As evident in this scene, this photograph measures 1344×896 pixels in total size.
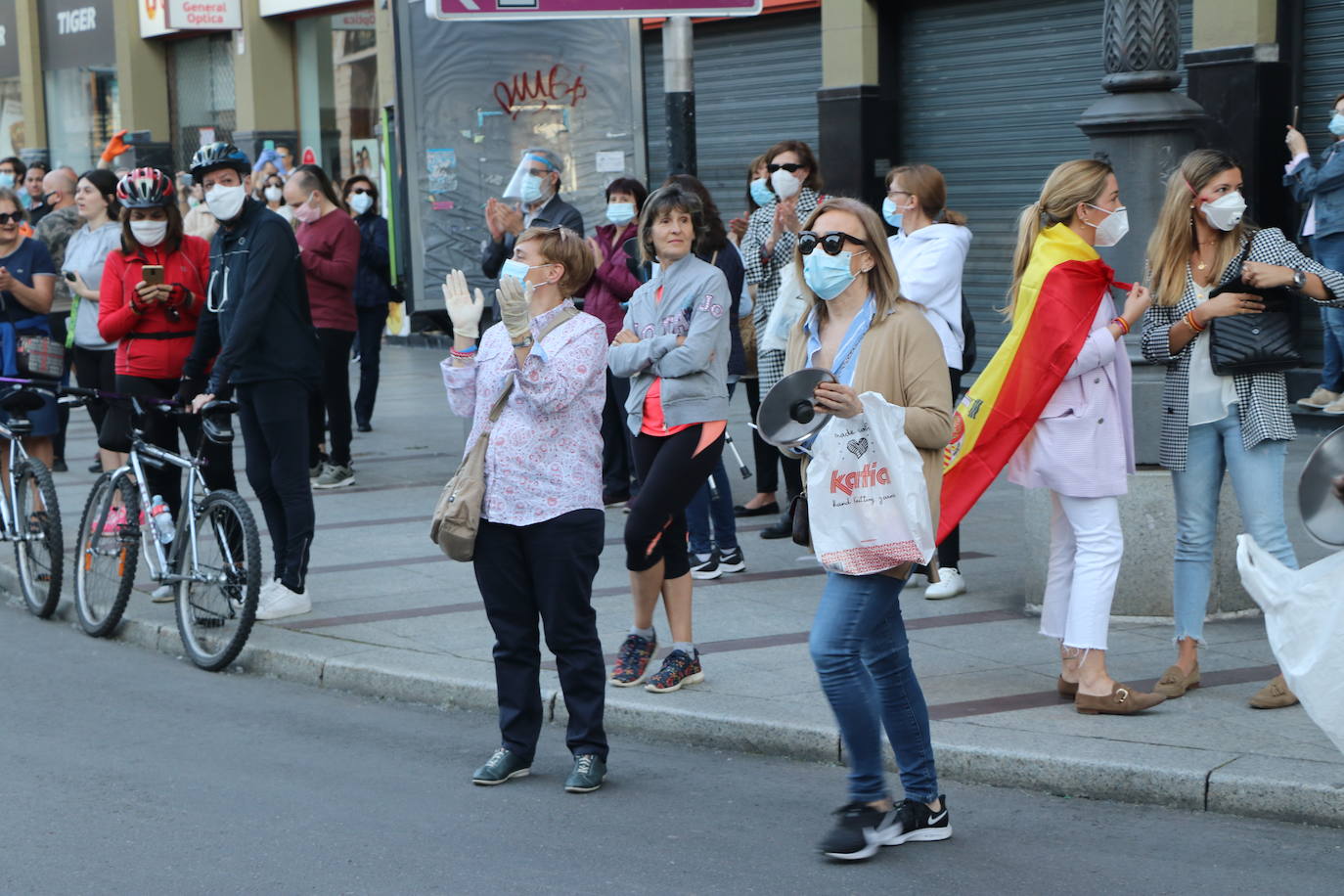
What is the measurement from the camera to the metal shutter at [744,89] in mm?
16469

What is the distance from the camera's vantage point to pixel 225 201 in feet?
25.7

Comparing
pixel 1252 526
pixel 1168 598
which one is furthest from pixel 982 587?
pixel 1252 526

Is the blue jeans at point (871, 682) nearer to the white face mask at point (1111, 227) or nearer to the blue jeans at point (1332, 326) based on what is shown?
the white face mask at point (1111, 227)

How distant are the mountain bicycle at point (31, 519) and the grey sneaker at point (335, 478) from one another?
3.11 meters

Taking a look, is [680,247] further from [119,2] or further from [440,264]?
[119,2]

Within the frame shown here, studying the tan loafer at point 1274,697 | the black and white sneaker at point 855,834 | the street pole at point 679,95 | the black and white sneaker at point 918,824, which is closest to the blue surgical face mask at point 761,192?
the street pole at point 679,95

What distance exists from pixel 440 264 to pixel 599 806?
6.42 metres

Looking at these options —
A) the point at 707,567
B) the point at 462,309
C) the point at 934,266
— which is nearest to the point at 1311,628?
the point at 462,309

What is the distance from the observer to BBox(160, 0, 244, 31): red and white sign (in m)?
24.9

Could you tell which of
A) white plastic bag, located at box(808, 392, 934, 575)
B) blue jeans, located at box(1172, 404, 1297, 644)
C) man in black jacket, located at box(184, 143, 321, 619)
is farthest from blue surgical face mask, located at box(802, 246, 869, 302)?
man in black jacket, located at box(184, 143, 321, 619)

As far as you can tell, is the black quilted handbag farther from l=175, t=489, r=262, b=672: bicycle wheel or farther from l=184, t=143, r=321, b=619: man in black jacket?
l=184, t=143, r=321, b=619: man in black jacket

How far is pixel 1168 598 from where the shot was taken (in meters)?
7.30

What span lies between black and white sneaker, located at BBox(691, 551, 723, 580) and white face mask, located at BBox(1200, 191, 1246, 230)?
328cm

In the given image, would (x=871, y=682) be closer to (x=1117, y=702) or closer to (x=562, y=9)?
(x=1117, y=702)
